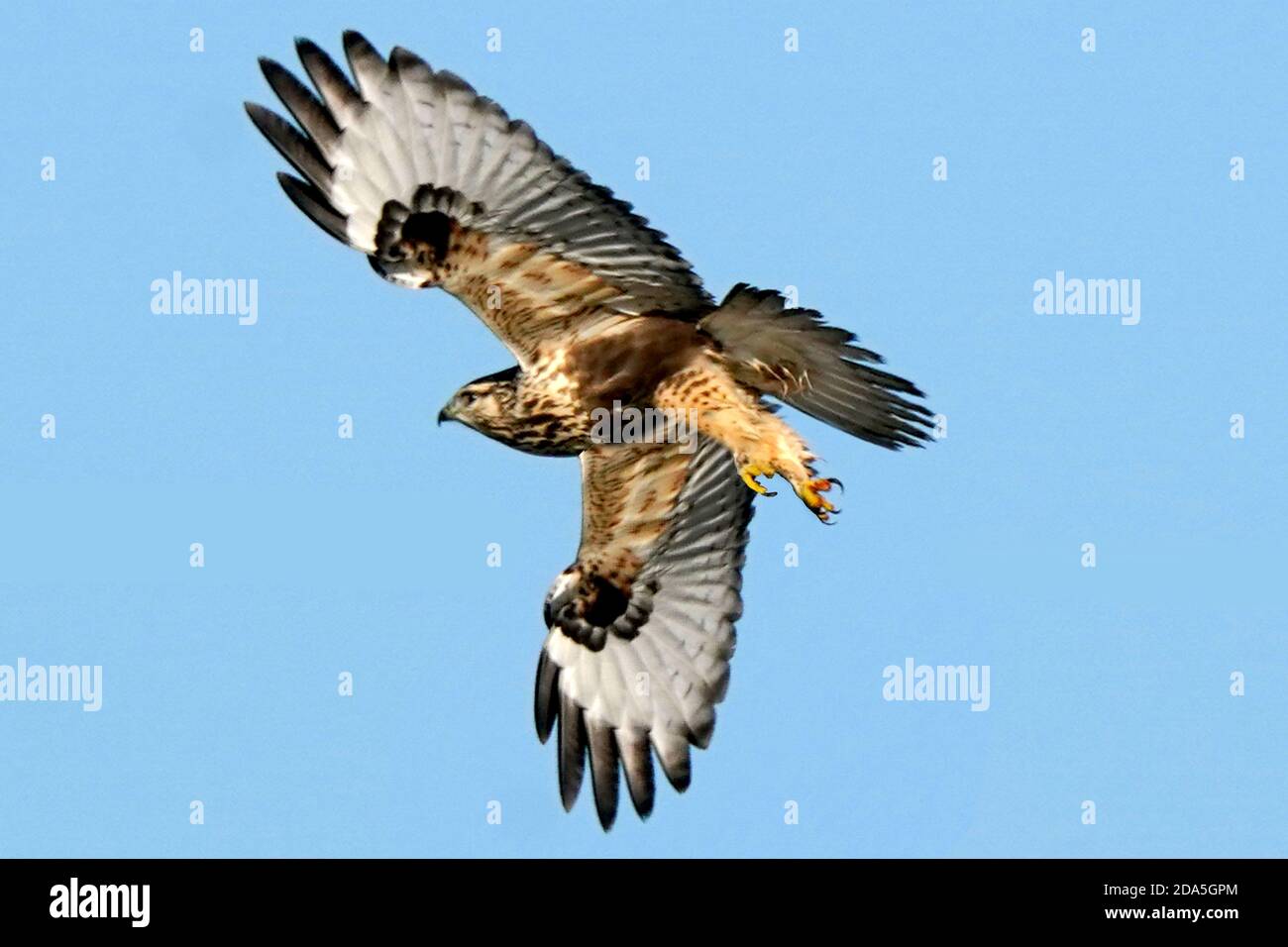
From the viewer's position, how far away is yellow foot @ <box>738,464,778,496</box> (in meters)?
11.9

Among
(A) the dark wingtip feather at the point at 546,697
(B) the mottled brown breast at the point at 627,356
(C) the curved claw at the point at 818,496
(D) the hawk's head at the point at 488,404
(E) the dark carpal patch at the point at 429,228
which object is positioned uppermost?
(E) the dark carpal patch at the point at 429,228

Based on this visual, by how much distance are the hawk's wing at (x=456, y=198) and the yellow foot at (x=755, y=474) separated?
815 millimetres

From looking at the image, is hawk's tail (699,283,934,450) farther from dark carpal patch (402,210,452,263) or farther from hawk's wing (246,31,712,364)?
dark carpal patch (402,210,452,263)

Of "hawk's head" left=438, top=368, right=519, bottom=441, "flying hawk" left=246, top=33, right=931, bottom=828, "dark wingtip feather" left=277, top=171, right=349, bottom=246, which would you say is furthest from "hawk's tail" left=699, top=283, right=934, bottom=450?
"dark wingtip feather" left=277, top=171, right=349, bottom=246

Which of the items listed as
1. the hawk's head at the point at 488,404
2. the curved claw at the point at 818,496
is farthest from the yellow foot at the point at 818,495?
the hawk's head at the point at 488,404

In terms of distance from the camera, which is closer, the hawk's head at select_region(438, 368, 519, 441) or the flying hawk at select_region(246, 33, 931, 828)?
the flying hawk at select_region(246, 33, 931, 828)

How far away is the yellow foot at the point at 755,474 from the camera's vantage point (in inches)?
467

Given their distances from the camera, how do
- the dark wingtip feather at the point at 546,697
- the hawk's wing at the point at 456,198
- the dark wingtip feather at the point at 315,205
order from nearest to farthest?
the hawk's wing at the point at 456,198, the dark wingtip feather at the point at 315,205, the dark wingtip feather at the point at 546,697

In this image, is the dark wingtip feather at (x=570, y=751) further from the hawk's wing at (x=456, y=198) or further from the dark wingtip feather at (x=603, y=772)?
the hawk's wing at (x=456, y=198)

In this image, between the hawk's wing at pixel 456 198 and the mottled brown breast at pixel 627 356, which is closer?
the hawk's wing at pixel 456 198

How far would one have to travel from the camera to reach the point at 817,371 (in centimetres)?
1160

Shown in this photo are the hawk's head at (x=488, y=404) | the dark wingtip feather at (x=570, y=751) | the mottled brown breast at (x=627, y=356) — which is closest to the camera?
the mottled brown breast at (x=627, y=356)

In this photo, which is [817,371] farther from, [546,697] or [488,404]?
[546,697]

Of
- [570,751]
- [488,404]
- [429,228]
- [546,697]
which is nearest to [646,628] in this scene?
[546,697]
